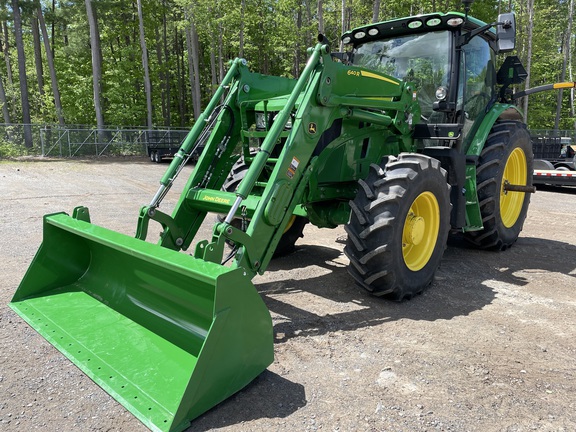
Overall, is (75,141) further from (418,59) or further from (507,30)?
(507,30)

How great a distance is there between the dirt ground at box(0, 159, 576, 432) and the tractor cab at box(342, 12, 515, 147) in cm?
173

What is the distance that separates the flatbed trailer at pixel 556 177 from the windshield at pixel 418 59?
27.3ft

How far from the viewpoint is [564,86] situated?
6.36m

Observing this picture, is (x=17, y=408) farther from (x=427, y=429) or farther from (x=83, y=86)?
(x=83, y=86)

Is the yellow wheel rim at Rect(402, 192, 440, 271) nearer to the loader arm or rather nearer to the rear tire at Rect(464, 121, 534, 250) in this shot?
the loader arm

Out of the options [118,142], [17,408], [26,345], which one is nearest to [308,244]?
[26,345]

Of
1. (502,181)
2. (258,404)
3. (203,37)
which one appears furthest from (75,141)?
(258,404)

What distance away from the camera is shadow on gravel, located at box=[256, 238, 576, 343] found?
401 cm

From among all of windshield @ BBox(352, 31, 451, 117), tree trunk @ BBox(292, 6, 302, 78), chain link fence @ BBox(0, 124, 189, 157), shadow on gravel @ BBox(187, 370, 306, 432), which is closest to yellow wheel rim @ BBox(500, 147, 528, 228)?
windshield @ BBox(352, 31, 451, 117)

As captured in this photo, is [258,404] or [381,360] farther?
[381,360]

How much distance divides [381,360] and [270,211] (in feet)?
4.45

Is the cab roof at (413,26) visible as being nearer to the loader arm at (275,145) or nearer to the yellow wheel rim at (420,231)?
the loader arm at (275,145)

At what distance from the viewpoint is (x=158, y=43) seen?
1280 inches

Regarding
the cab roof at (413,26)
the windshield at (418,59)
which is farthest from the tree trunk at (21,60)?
the windshield at (418,59)
